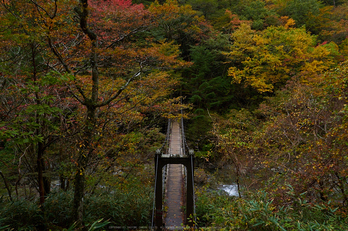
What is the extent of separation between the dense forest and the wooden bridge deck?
0.52 meters

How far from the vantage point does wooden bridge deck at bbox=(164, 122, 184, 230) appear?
15.6 feet

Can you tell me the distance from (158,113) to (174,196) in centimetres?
308

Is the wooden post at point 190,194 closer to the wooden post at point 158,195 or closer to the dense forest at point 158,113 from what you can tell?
the dense forest at point 158,113

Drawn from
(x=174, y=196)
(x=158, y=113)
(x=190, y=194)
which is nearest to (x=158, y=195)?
(x=190, y=194)

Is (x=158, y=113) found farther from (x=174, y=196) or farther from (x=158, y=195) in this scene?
(x=158, y=195)

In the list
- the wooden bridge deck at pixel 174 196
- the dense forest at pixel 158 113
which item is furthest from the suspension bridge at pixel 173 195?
the dense forest at pixel 158 113

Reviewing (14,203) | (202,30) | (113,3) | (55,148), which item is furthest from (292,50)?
(14,203)

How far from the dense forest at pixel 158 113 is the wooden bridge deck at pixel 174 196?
0.52m

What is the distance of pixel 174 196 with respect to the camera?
18.5 ft

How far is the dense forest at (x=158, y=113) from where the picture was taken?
10.1 feet

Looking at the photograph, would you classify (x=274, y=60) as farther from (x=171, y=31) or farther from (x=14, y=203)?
(x=14, y=203)

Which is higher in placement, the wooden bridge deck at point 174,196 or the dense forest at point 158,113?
the dense forest at point 158,113

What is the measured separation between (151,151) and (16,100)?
4.28 m

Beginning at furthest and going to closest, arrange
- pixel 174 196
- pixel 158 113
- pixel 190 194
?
pixel 158 113, pixel 174 196, pixel 190 194
